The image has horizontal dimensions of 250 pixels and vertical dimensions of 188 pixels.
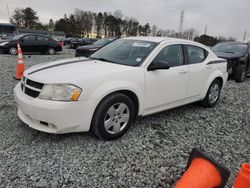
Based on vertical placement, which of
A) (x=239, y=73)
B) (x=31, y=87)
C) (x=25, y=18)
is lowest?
(x=239, y=73)

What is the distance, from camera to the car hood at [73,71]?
2.86m

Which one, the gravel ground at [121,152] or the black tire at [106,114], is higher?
the black tire at [106,114]

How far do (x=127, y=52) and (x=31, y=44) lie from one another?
12052 mm

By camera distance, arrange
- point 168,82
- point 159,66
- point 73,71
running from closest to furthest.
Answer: point 73,71
point 159,66
point 168,82

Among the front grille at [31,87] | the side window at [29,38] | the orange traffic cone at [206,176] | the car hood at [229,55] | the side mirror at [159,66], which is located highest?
the side window at [29,38]

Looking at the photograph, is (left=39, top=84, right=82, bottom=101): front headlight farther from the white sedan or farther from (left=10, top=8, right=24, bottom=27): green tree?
(left=10, top=8, right=24, bottom=27): green tree

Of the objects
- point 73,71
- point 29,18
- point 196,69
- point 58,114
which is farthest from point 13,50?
point 29,18

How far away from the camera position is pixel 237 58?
8.46m

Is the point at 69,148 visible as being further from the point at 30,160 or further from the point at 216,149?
the point at 216,149

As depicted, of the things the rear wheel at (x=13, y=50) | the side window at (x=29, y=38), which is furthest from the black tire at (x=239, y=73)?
the rear wheel at (x=13, y=50)

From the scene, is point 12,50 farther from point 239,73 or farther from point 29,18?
point 29,18

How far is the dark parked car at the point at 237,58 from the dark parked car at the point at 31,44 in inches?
424

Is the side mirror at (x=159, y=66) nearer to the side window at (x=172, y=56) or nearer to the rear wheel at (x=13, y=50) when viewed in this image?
the side window at (x=172, y=56)

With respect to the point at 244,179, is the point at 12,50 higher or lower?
higher
